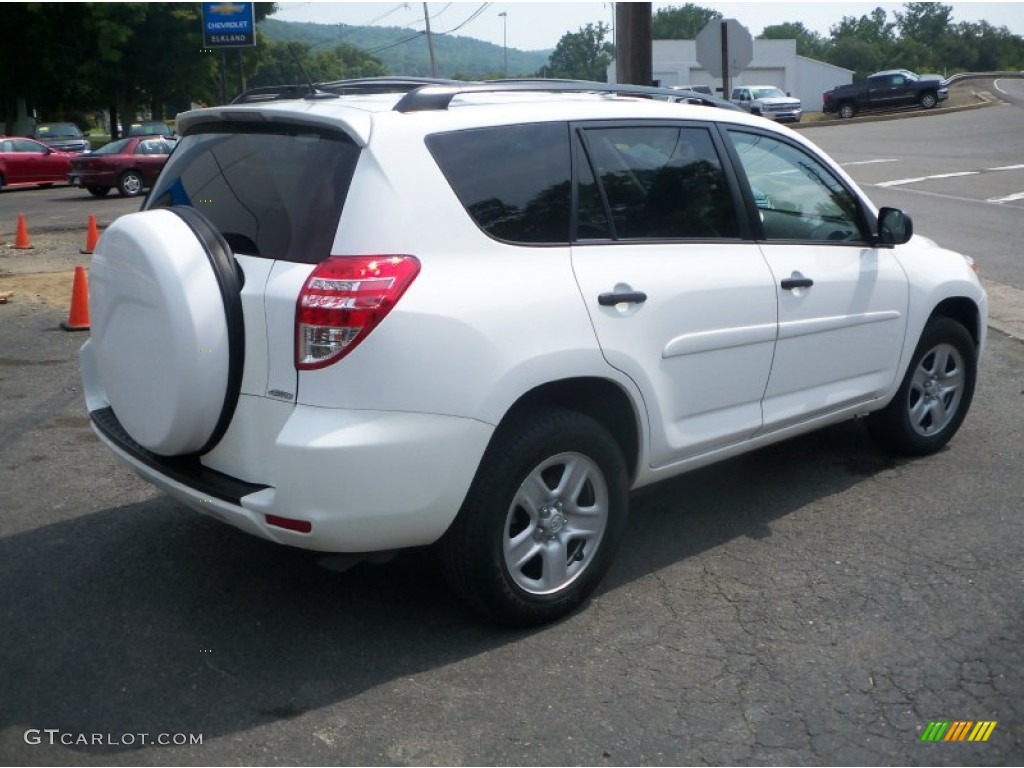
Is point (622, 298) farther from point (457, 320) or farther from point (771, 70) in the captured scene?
point (771, 70)

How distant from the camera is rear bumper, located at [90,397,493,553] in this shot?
360cm

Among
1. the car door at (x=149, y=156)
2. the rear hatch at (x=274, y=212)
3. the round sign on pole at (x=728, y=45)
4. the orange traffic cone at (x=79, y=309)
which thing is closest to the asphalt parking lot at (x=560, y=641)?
the rear hatch at (x=274, y=212)

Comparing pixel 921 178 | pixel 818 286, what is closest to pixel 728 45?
pixel 921 178

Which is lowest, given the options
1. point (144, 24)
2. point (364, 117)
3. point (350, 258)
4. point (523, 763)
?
point (523, 763)

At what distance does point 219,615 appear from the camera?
4305 mm

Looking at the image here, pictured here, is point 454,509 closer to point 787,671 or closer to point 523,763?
point 523,763

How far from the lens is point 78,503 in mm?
5539

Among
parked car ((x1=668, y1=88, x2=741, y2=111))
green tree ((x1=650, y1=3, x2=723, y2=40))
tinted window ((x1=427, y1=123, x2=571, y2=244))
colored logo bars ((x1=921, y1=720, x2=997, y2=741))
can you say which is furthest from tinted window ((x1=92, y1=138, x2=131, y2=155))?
green tree ((x1=650, y1=3, x2=723, y2=40))

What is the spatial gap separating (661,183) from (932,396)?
2.35 m

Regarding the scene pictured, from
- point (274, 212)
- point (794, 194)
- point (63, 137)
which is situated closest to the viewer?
point (274, 212)

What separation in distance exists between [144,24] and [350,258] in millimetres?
46556

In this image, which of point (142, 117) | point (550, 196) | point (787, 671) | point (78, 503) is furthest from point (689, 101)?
point (142, 117)

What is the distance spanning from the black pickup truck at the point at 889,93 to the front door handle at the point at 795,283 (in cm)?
4599

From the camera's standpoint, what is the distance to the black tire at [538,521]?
3.92m
